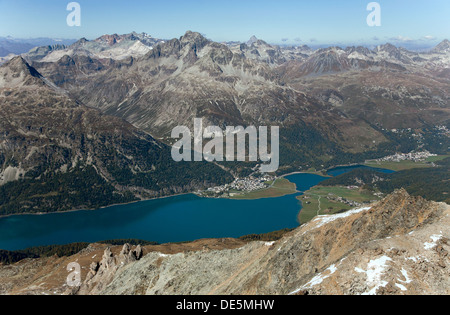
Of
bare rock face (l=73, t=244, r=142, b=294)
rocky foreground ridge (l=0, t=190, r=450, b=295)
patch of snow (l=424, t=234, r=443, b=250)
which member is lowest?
bare rock face (l=73, t=244, r=142, b=294)

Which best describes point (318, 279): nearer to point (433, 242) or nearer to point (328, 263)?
point (328, 263)

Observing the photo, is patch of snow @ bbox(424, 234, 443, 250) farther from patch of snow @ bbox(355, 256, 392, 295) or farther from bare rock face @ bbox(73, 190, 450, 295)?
patch of snow @ bbox(355, 256, 392, 295)

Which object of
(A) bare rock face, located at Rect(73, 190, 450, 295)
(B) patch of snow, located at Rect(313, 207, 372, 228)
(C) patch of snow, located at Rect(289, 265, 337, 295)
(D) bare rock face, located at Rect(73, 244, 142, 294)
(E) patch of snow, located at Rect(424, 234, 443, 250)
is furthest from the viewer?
(D) bare rock face, located at Rect(73, 244, 142, 294)

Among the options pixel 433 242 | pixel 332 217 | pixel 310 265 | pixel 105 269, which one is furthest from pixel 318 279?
pixel 105 269

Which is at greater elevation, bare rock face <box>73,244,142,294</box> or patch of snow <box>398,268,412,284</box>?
patch of snow <box>398,268,412,284</box>

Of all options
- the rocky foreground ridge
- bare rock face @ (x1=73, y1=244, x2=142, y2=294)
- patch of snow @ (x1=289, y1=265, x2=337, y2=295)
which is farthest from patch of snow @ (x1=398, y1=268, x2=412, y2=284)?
bare rock face @ (x1=73, y1=244, x2=142, y2=294)

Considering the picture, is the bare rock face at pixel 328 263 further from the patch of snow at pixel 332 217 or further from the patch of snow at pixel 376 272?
the patch of snow at pixel 332 217
